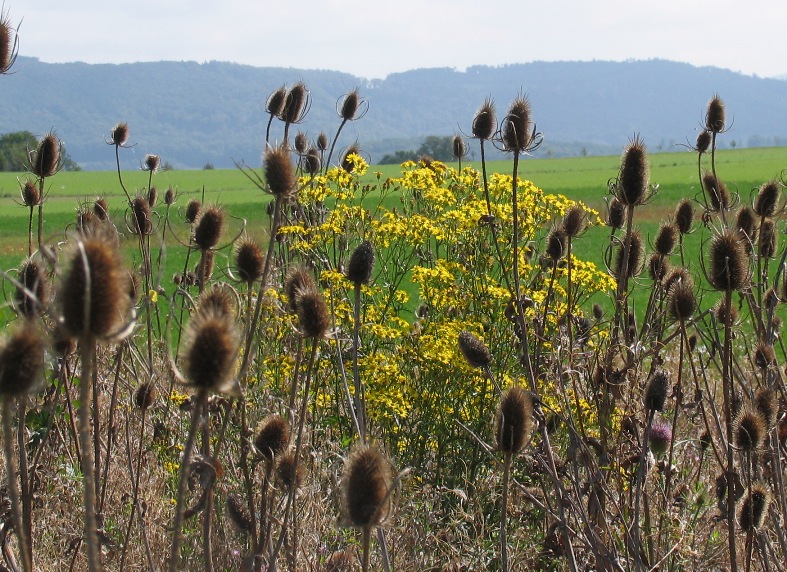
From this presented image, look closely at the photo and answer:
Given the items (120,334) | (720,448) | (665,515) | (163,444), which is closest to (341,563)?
(665,515)

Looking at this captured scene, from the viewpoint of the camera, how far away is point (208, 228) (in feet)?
9.31

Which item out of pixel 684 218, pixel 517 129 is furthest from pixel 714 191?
pixel 517 129

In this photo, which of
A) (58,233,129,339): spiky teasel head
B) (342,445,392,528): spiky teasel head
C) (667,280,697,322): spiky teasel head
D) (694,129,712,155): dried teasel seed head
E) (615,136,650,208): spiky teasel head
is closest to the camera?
(58,233,129,339): spiky teasel head

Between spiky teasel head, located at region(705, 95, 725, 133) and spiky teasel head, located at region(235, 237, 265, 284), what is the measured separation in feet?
10.5

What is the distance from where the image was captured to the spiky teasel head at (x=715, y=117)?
510 centimetres

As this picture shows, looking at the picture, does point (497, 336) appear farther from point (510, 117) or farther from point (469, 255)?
point (510, 117)

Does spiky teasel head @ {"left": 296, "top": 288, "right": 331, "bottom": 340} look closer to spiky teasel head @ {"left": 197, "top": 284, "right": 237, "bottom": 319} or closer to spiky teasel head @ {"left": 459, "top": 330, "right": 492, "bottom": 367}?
spiky teasel head @ {"left": 197, "top": 284, "right": 237, "bottom": 319}

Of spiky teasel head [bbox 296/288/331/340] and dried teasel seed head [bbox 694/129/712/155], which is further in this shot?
A: dried teasel seed head [bbox 694/129/712/155]

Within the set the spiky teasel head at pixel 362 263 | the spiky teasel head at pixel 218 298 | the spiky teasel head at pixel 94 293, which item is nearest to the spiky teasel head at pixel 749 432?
the spiky teasel head at pixel 362 263

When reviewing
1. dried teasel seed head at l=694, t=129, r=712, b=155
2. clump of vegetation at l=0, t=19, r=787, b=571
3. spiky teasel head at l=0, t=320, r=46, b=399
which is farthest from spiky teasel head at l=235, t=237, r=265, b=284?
dried teasel seed head at l=694, t=129, r=712, b=155

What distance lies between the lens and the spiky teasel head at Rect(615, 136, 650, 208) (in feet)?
11.7

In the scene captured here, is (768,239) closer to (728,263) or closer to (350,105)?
(728,263)

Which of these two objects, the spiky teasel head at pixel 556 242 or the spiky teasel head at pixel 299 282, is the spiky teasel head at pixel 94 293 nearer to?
the spiky teasel head at pixel 299 282

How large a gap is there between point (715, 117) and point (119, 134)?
357cm
